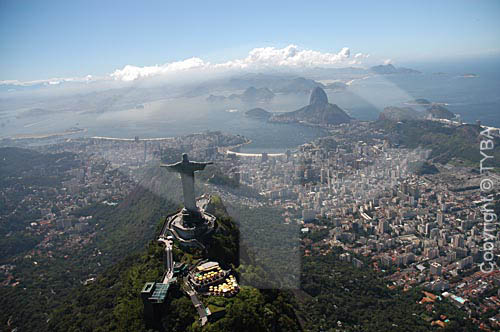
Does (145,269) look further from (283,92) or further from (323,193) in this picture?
(283,92)

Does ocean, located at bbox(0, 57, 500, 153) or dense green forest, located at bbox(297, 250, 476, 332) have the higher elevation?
ocean, located at bbox(0, 57, 500, 153)

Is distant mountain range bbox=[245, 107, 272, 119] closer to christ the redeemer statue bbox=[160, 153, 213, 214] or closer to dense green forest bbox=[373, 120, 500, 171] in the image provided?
dense green forest bbox=[373, 120, 500, 171]

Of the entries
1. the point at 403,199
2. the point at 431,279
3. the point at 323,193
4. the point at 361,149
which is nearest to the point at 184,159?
the point at 431,279

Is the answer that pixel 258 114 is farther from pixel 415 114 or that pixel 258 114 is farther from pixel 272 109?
pixel 415 114

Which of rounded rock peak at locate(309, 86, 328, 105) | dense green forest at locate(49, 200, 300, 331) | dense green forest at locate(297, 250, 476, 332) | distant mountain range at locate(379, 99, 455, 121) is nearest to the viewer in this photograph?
dense green forest at locate(49, 200, 300, 331)

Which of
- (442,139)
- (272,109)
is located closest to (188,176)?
(442,139)

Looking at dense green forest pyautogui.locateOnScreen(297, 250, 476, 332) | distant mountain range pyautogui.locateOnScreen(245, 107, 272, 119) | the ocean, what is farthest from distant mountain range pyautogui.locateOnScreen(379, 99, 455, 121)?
dense green forest pyautogui.locateOnScreen(297, 250, 476, 332)

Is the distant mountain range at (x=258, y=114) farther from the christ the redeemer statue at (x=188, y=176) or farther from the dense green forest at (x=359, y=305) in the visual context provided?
the christ the redeemer statue at (x=188, y=176)

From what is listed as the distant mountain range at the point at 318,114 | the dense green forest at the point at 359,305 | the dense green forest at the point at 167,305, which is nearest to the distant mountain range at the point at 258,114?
the distant mountain range at the point at 318,114
